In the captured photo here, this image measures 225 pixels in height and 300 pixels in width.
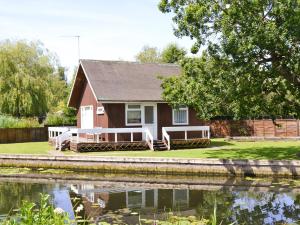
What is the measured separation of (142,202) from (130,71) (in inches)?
657

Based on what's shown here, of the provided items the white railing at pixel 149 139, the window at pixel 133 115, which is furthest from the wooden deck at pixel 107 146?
the window at pixel 133 115

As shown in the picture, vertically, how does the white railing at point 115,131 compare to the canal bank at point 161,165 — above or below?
above

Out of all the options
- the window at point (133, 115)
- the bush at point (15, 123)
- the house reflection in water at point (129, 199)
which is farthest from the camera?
the bush at point (15, 123)

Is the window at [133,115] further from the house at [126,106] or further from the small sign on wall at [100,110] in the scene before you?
the small sign on wall at [100,110]

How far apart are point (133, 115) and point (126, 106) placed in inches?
30.0

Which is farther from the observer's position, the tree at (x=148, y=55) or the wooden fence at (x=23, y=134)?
the tree at (x=148, y=55)

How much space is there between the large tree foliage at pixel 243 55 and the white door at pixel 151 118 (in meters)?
6.95

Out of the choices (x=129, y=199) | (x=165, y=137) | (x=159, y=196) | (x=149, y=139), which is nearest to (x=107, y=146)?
(x=149, y=139)

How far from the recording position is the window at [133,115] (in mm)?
27278

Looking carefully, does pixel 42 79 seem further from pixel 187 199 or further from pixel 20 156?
pixel 187 199

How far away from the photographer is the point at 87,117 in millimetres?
30219

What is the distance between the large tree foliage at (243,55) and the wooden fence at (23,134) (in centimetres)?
1762

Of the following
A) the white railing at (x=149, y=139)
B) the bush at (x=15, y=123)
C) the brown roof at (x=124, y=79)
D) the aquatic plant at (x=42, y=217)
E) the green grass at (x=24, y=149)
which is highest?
the brown roof at (x=124, y=79)

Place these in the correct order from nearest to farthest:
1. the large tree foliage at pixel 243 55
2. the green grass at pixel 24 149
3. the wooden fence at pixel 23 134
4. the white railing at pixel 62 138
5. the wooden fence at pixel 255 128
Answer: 1. the large tree foliage at pixel 243 55
2. the green grass at pixel 24 149
3. the white railing at pixel 62 138
4. the wooden fence at pixel 255 128
5. the wooden fence at pixel 23 134
